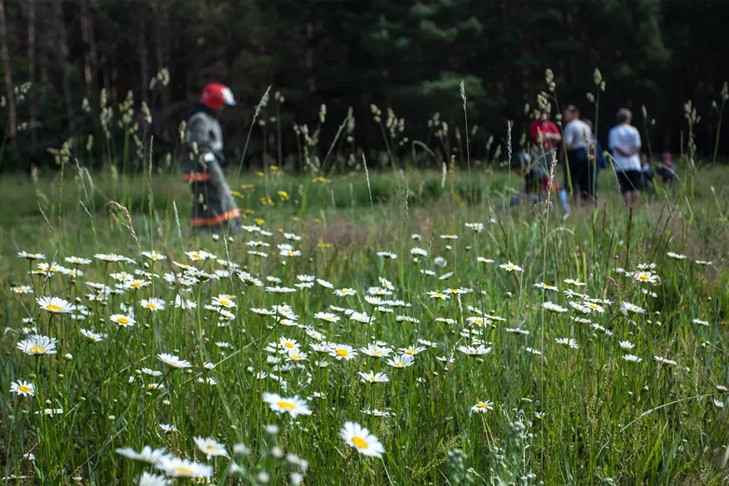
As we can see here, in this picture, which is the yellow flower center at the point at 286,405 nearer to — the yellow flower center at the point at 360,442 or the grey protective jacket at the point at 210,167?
the yellow flower center at the point at 360,442

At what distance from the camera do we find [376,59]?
28.7 metres

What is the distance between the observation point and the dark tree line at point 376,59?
27.7 m

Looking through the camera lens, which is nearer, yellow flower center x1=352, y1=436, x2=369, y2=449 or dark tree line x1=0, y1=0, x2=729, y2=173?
yellow flower center x1=352, y1=436, x2=369, y2=449

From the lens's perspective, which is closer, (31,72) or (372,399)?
(372,399)

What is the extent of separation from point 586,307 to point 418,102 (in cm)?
2592

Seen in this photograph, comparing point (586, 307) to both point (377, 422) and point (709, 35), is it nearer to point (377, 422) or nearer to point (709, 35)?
point (377, 422)

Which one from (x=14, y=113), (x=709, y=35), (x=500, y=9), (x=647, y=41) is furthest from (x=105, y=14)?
(x=709, y=35)

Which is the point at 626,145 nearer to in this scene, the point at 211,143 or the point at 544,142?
the point at 211,143

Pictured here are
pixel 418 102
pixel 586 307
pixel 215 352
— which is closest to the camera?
pixel 586 307

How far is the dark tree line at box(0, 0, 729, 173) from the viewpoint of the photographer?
27734 millimetres

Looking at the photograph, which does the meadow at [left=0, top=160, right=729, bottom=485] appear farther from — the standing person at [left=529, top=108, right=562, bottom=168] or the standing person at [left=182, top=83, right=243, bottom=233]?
the standing person at [left=182, top=83, right=243, bottom=233]

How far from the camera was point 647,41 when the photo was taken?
2800 cm

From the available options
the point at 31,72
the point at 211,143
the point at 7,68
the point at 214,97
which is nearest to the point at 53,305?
the point at 211,143

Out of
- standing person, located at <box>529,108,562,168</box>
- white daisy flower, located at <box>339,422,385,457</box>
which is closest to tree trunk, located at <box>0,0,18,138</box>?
standing person, located at <box>529,108,562,168</box>
